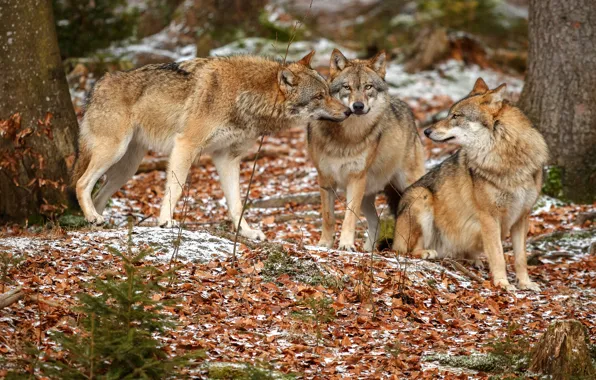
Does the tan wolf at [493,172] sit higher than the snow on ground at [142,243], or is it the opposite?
the tan wolf at [493,172]

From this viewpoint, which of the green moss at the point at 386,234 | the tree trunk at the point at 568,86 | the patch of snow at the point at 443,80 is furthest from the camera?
the patch of snow at the point at 443,80

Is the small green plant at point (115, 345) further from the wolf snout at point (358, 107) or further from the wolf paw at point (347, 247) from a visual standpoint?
the wolf snout at point (358, 107)

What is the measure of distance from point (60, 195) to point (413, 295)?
5.12 m

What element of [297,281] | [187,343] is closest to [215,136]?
[297,281]

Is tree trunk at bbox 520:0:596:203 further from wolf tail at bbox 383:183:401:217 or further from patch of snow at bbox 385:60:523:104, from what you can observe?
patch of snow at bbox 385:60:523:104

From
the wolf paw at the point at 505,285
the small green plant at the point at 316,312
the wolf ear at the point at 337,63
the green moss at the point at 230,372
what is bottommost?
the green moss at the point at 230,372

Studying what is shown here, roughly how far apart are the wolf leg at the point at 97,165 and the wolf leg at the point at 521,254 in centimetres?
485

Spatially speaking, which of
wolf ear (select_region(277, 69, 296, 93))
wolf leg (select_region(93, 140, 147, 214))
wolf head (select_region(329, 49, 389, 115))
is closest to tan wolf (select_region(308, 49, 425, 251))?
wolf head (select_region(329, 49, 389, 115))

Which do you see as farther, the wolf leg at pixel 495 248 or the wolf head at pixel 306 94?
the wolf head at pixel 306 94

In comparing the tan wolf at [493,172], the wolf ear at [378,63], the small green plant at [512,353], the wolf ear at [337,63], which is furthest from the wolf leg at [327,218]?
the small green plant at [512,353]

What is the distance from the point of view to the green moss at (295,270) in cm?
723

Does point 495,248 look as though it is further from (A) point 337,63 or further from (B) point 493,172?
(A) point 337,63

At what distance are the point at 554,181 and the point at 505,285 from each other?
3.62 metres

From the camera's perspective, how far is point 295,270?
7.38m
